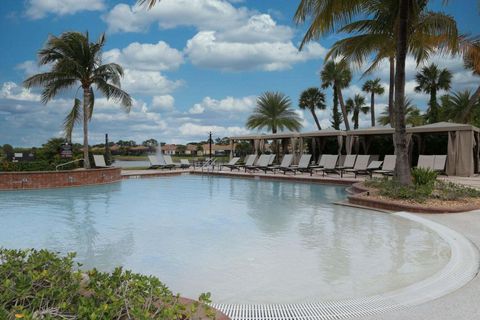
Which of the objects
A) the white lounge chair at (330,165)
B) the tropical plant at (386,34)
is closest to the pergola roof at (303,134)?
the white lounge chair at (330,165)

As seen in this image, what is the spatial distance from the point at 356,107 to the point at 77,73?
1113 inches

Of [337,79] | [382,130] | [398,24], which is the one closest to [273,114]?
[337,79]

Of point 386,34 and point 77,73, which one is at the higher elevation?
point 77,73

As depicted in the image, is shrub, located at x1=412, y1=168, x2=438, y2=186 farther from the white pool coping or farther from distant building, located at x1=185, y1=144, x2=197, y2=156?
distant building, located at x1=185, y1=144, x2=197, y2=156

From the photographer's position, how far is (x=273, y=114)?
32.1 meters

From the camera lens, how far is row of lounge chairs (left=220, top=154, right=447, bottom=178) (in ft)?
53.3

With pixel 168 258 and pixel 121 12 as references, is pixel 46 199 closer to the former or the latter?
pixel 121 12

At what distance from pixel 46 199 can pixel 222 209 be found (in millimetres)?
5464

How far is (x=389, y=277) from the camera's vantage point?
13.8 ft

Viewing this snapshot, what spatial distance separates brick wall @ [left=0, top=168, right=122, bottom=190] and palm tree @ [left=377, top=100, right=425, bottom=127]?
92.7 ft

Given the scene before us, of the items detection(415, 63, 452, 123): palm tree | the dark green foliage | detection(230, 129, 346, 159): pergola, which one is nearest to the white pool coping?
the dark green foliage

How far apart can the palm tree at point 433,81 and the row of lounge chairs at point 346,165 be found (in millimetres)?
13794

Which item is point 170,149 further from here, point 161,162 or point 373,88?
point 161,162

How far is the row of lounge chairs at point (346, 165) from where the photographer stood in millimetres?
16250
